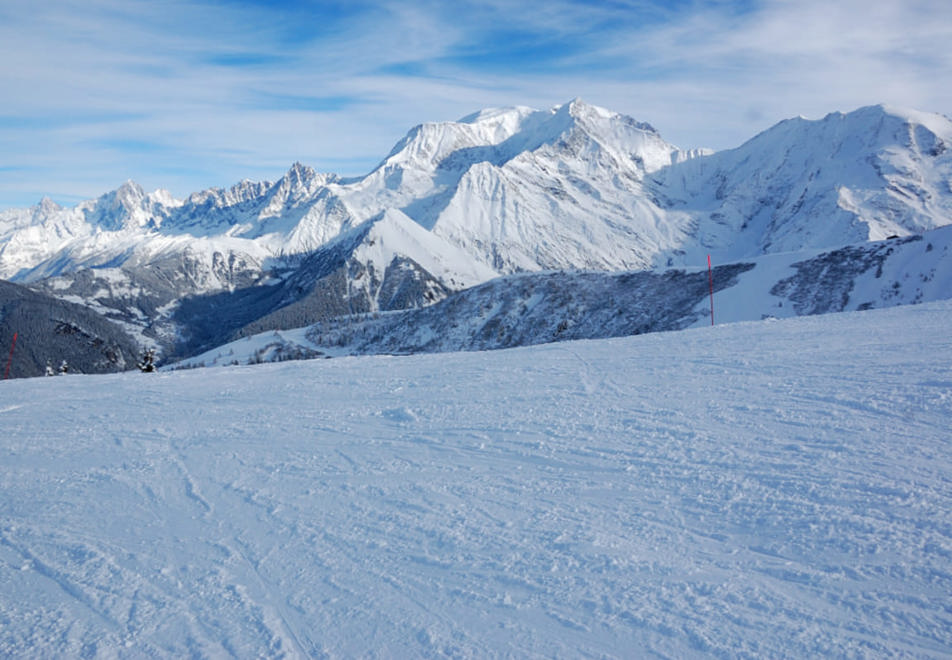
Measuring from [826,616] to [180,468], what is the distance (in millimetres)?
12065

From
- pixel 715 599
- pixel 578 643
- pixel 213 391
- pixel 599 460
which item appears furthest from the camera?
pixel 213 391

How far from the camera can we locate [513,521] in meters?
8.91

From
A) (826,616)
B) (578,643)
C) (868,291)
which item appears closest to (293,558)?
(578,643)

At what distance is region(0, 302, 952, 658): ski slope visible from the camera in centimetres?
661

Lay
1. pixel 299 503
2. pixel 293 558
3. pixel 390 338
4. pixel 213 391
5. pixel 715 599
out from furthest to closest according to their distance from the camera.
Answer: pixel 390 338 → pixel 213 391 → pixel 299 503 → pixel 293 558 → pixel 715 599

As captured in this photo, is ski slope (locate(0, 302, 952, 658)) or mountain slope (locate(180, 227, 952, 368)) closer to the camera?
ski slope (locate(0, 302, 952, 658))

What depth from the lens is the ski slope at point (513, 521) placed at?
661cm

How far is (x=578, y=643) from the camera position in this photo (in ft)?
20.7

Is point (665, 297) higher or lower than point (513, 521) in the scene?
lower

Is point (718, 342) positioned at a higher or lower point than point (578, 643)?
higher

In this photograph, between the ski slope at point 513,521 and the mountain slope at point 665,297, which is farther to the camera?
the mountain slope at point 665,297

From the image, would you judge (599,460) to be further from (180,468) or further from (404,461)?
(180,468)

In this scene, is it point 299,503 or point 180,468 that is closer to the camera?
point 299,503

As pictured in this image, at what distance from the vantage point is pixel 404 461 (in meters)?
11.8
